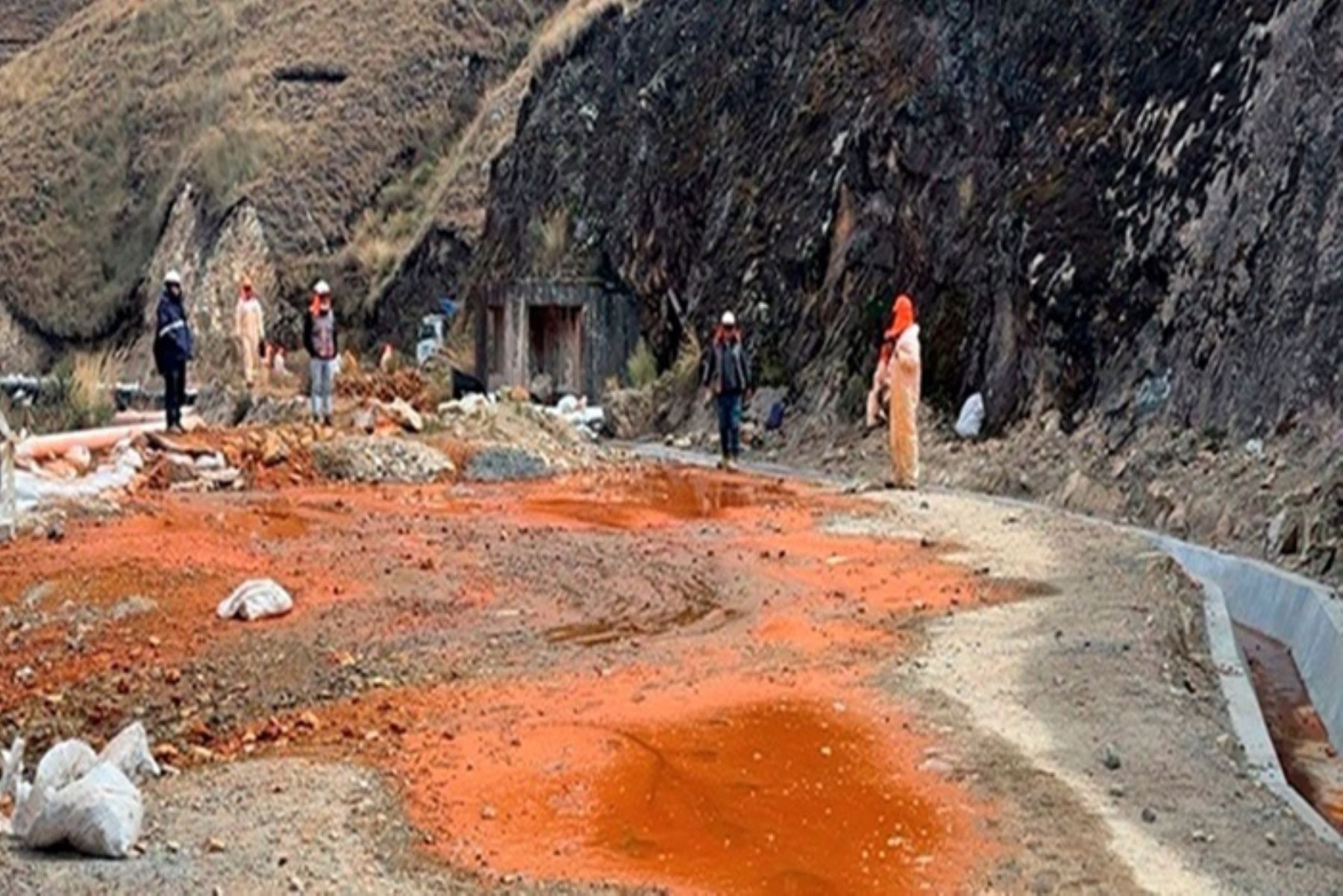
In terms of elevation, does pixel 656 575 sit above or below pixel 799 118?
below

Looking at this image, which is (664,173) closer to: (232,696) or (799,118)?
(799,118)

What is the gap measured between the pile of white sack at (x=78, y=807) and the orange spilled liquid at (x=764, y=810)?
188cm

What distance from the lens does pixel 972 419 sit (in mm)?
22953

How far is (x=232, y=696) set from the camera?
33.6 feet

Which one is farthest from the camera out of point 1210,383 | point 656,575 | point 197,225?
point 197,225

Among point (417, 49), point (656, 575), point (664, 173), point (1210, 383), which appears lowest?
point (656, 575)

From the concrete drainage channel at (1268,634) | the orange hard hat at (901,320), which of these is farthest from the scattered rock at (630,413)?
the concrete drainage channel at (1268,634)

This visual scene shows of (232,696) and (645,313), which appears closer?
(232,696)

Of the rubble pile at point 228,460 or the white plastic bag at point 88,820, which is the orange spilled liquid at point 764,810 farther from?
the rubble pile at point 228,460

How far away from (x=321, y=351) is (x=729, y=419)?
561cm

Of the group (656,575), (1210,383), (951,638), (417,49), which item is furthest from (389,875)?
(417,49)

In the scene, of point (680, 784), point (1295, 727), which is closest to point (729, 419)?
point (1295, 727)

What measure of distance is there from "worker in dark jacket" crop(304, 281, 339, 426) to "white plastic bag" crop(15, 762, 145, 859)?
17735mm

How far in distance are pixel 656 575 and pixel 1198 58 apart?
10425 millimetres
